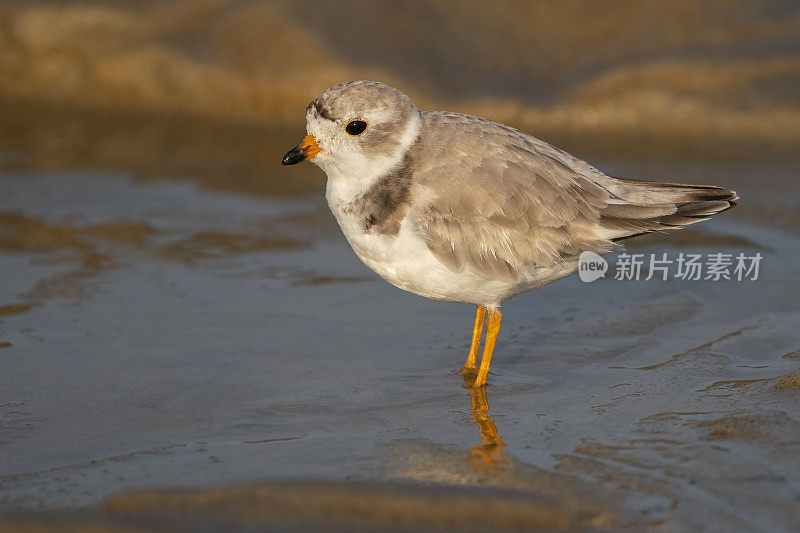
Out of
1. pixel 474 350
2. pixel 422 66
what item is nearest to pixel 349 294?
pixel 474 350

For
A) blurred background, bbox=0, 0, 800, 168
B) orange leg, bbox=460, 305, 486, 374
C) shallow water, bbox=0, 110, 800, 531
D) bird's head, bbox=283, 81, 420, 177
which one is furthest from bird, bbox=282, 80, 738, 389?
blurred background, bbox=0, 0, 800, 168

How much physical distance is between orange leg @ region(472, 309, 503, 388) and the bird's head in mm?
1205

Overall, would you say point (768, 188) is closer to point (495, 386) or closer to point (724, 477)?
point (495, 386)

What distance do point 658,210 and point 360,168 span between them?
74.8 inches

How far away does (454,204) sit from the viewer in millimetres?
5723

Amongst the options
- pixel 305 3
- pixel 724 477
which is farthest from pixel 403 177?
pixel 305 3

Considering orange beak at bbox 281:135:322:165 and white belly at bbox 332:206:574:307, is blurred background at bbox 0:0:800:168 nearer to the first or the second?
orange beak at bbox 281:135:322:165

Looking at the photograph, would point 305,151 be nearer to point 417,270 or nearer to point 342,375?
point 417,270

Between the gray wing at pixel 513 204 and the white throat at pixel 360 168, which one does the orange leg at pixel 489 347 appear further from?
the white throat at pixel 360 168

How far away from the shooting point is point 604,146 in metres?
10.5

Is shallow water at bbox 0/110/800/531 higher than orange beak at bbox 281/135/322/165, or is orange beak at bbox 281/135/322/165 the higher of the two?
orange beak at bbox 281/135/322/165

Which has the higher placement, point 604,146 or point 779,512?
point 604,146

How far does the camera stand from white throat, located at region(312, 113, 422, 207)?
5.82 metres

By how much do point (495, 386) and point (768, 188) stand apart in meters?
4.68
